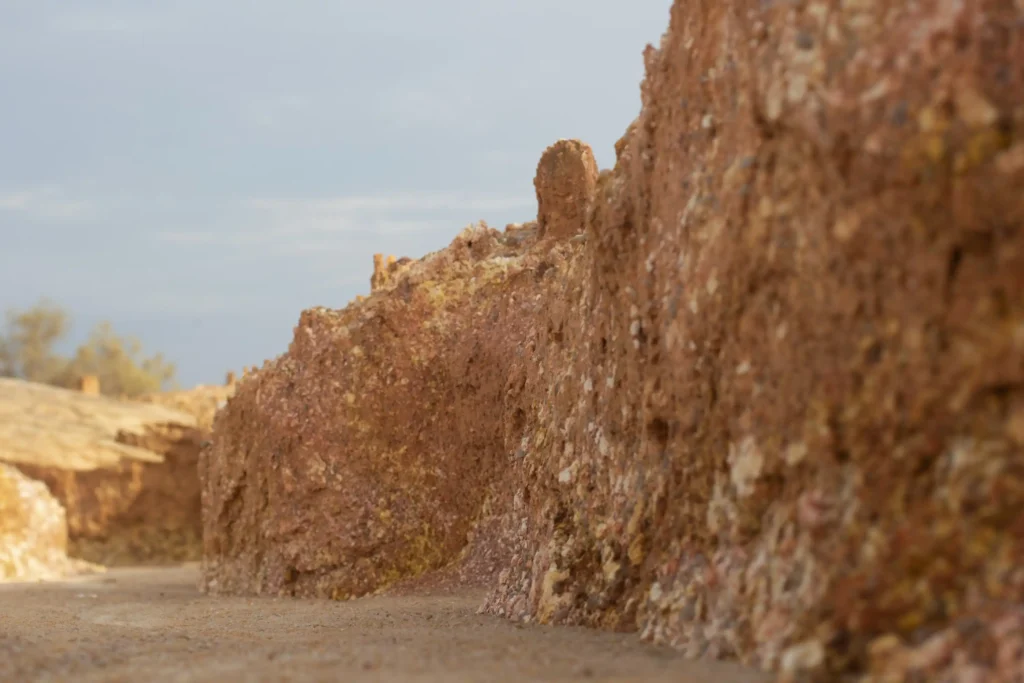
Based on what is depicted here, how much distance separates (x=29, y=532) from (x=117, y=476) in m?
3.66

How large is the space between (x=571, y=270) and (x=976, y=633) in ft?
13.5

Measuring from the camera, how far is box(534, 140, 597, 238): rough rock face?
33.2ft

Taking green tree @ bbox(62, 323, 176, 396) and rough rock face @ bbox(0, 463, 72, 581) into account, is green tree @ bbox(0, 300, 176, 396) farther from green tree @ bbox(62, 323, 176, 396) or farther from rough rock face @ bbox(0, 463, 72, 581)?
rough rock face @ bbox(0, 463, 72, 581)

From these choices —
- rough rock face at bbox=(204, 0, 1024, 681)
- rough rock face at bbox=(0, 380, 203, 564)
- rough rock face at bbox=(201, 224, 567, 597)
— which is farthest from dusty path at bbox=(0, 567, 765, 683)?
rough rock face at bbox=(0, 380, 203, 564)

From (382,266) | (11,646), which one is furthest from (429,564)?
(11,646)

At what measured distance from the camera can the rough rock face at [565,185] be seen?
33.2 ft

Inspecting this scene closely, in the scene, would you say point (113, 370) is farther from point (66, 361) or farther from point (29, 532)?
point (29, 532)

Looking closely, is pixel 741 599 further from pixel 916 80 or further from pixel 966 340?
pixel 916 80

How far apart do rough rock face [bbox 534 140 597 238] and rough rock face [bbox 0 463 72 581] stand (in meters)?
8.72

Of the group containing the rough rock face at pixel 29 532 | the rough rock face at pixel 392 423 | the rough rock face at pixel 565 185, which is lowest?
the rough rock face at pixel 29 532

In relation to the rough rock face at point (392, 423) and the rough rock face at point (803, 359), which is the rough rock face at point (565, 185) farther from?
the rough rock face at point (803, 359)

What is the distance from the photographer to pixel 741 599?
4086 millimetres

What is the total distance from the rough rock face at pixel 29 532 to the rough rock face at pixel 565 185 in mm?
8720

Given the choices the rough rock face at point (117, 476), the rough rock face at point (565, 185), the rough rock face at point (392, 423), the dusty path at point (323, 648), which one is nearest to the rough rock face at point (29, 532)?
the rough rock face at point (117, 476)
